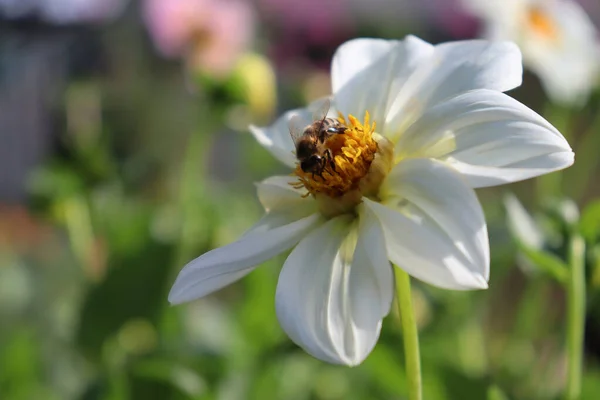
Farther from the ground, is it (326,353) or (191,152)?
(326,353)

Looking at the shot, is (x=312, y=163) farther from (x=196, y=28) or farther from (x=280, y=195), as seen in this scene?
(x=196, y=28)

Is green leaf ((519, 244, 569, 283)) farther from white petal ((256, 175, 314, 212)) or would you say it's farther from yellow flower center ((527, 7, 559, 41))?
yellow flower center ((527, 7, 559, 41))

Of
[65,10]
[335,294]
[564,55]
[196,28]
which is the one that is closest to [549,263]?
[335,294]

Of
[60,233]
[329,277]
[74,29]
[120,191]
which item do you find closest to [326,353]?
[329,277]

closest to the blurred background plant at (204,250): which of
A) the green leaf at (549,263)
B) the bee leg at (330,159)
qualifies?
the green leaf at (549,263)

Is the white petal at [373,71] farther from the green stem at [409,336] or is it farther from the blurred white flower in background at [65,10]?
the blurred white flower in background at [65,10]

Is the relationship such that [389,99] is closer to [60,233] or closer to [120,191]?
[120,191]
